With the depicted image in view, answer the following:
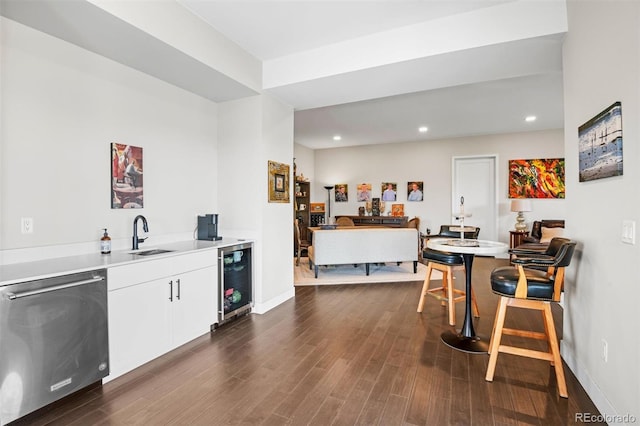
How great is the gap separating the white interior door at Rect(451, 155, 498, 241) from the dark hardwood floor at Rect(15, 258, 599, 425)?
433cm

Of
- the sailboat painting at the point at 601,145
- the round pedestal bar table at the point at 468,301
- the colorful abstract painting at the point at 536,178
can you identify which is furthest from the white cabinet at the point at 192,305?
the colorful abstract painting at the point at 536,178

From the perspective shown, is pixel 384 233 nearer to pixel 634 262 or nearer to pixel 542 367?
pixel 542 367

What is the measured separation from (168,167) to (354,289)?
300 cm

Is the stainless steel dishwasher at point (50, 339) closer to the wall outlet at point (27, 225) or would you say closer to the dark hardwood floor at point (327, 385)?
the dark hardwood floor at point (327, 385)

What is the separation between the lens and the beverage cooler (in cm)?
315

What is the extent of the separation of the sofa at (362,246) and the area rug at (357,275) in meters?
0.21

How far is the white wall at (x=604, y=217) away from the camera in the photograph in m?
1.51

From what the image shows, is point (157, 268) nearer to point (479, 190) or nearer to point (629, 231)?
point (629, 231)

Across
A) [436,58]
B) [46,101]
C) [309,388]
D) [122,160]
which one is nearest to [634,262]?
[309,388]

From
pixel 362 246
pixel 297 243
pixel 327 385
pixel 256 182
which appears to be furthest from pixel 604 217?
pixel 297 243

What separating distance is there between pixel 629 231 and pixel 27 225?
12.1 ft

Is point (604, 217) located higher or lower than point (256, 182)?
lower

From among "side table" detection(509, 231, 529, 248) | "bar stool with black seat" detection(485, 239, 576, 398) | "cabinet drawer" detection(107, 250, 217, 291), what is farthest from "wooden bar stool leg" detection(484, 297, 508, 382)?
"side table" detection(509, 231, 529, 248)

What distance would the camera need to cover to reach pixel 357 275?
5.34 meters
